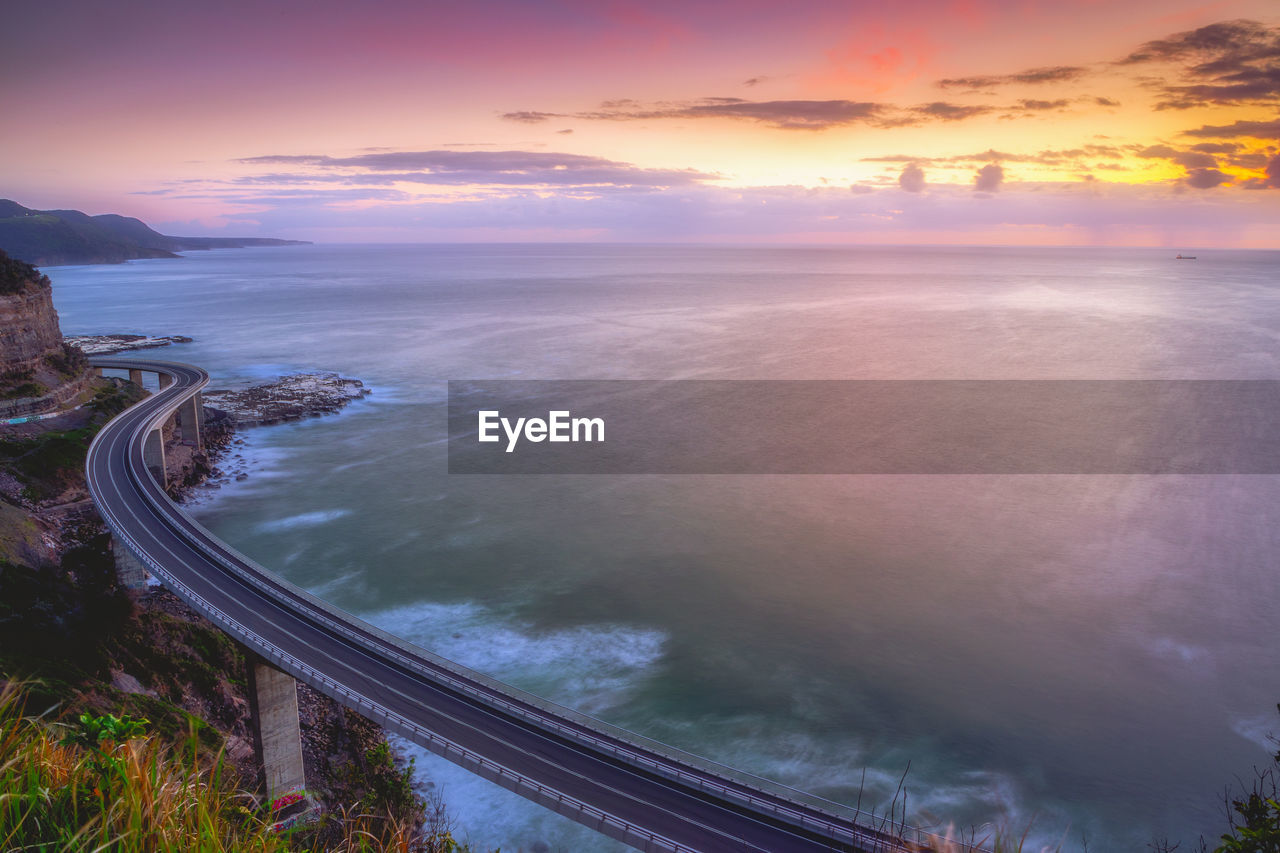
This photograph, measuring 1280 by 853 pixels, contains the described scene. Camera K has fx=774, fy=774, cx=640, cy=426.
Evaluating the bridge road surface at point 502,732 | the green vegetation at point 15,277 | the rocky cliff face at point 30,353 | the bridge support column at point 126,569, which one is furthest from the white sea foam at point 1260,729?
the green vegetation at point 15,277

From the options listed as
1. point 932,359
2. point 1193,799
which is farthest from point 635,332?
point 1193,799

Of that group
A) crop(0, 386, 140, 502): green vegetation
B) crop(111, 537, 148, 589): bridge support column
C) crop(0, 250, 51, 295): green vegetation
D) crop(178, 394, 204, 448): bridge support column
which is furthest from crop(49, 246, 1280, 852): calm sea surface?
crop(0, 250, 51, 295): green vegetation

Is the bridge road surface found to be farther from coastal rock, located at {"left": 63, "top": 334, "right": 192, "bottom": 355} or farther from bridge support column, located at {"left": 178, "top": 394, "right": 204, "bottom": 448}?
coastal rock, located at {"left": 63, "top": 334, "right": 192, "bottom": 355}

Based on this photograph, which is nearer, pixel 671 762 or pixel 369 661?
Result: pixel 671 762

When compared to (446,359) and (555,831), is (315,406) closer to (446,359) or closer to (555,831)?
(446,359)

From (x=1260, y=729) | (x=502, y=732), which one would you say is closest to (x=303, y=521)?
(x=502, y=732)

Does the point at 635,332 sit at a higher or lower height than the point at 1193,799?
higher

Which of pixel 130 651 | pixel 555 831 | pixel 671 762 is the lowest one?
pixel 555 831
